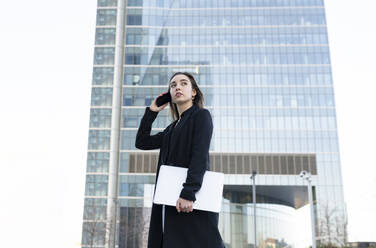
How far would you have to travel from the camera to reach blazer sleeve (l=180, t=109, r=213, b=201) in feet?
9.59

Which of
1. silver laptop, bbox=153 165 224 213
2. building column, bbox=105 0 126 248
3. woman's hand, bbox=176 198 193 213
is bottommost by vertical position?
woman's hand, bbox=176 198 193 213

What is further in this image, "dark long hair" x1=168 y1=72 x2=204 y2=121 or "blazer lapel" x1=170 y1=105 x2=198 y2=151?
"dark long hair" x1=168 y1=72 x2=204 y2=121

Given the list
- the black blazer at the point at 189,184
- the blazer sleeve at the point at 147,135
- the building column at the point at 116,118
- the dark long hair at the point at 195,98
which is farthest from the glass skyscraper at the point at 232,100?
the black blazer at the point at 189,184

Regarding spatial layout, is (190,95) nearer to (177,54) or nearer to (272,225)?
(272,225)

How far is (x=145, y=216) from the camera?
49.3 metres

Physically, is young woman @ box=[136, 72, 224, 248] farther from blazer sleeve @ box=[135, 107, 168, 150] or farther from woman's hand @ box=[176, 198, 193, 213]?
blazer sleeve @ box=[135, 107, 168, 150]

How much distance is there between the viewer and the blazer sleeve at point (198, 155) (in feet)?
9.59

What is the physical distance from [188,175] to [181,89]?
0.85m

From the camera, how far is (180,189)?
3.00 meters

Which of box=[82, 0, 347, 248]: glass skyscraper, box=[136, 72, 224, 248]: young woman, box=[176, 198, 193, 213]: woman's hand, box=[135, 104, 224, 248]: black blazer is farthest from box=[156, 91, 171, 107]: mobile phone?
box=[82, 0, 347, 248]: glass skyscraper

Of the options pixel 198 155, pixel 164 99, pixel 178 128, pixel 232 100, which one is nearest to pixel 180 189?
pixel 198 155

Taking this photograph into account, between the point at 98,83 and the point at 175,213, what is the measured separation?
201 feet

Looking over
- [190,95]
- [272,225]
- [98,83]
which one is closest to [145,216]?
[272,225]

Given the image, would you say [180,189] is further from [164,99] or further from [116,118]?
[116,118]
